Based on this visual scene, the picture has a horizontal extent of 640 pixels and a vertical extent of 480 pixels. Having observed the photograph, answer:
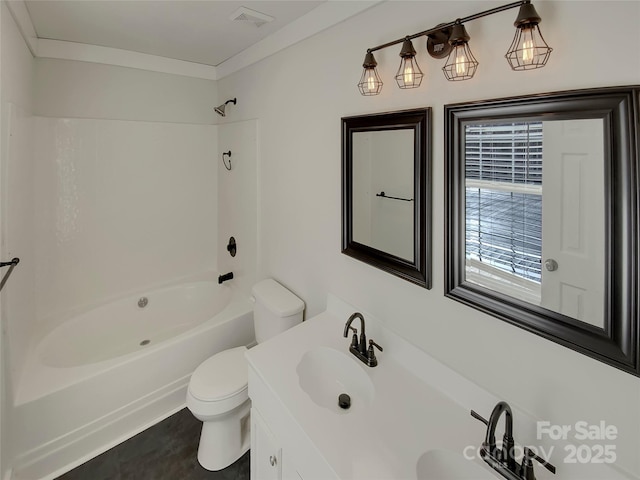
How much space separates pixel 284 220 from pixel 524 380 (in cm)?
154

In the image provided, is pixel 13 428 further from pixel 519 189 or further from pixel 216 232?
pixel 519 189

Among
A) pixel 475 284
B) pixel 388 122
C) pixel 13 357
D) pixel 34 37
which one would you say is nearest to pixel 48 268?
pixel 13 357

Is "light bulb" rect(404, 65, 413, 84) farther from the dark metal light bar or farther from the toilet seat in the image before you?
the toilet seat

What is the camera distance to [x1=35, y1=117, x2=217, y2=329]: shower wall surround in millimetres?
2318

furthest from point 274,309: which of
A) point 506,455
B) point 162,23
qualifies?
point 162,23

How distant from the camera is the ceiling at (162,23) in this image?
1.67m

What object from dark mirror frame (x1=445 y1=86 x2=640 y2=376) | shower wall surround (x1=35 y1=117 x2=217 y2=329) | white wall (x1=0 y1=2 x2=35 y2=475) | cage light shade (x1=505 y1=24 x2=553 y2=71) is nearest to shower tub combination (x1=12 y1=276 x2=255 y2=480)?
white wall (x1=0 y1=2 x2=35 y2=475)

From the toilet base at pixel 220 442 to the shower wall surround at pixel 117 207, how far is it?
5.03 feet

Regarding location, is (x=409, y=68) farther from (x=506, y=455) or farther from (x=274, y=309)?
(x=274, y=309)

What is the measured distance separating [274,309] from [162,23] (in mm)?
1840

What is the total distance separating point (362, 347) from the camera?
1.40 m

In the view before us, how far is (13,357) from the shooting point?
5.45 ft

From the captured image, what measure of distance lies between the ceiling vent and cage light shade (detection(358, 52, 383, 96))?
2.73ft

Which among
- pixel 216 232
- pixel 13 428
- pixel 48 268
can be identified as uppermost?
pixel 216 232
